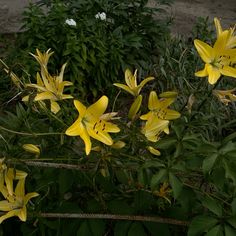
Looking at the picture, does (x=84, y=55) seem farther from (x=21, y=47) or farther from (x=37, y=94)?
(x=37, y=94)

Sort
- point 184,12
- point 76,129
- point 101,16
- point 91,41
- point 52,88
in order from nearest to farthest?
point 76,129 → point 52,88 → point 91,41 → point 101,16 → point 184,12

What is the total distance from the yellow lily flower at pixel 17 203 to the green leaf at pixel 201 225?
1.36ft

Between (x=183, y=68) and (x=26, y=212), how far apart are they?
6.56 feet

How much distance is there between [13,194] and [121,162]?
0.94ft

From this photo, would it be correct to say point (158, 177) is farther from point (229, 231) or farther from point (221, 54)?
point (221, 54)

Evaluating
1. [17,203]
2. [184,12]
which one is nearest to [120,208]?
[17,203]

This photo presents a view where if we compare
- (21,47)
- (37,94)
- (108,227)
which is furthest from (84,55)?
(37,94)

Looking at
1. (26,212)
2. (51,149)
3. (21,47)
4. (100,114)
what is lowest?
(21,47)

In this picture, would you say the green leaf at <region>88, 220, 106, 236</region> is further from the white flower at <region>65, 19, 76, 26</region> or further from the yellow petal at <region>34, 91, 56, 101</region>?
the white flower at <region>65, 19, 76, 26</region>

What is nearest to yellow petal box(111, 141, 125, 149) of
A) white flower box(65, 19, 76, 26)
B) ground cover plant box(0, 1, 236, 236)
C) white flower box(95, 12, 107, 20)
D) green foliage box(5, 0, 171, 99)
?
ground cover plant box(0, 1, 236, 236)

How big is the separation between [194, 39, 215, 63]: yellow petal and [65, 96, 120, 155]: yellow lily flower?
26 cm

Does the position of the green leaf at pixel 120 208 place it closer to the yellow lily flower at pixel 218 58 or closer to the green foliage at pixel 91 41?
the yellow lily flower at pixel 218 58

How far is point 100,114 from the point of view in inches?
48.6

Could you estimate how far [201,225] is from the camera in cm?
132
